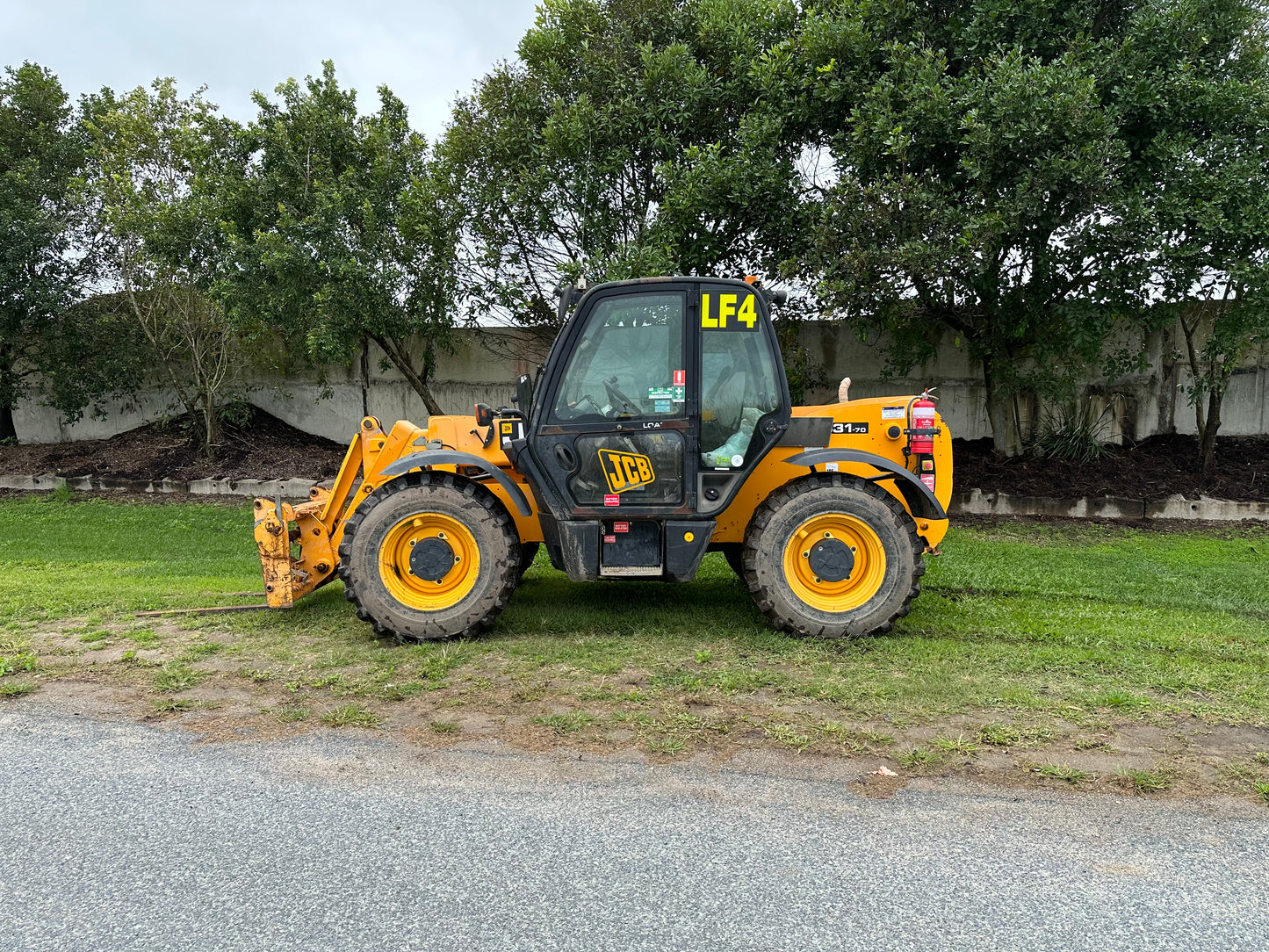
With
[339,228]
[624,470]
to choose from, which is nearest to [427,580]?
[624,470]

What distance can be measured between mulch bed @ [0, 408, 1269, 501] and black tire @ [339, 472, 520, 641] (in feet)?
24.9

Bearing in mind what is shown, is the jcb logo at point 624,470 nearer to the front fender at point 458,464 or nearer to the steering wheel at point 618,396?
the steering wheel at point 618,396

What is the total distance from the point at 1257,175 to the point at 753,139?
16.6 feet

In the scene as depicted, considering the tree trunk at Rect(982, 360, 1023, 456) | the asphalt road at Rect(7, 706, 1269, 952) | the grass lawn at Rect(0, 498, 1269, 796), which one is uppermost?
the tree trunk at Rect(982, 360, 1023, 456)

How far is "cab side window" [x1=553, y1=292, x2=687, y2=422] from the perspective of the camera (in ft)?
17.9

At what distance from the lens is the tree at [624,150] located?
9.51 meters

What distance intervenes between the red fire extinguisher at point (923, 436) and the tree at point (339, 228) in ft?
23.3

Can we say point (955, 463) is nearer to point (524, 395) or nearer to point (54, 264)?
point (524, 395)

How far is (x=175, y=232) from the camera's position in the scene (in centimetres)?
1164

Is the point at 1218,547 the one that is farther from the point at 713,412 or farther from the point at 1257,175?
the point at 713,412

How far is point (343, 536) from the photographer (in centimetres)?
577

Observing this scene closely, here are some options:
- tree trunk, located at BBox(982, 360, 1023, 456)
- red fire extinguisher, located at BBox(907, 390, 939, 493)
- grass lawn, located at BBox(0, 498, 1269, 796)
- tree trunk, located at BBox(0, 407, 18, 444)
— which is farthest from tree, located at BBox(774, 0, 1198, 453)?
tree trunk, located at BBox(0, 407, 18, 444)

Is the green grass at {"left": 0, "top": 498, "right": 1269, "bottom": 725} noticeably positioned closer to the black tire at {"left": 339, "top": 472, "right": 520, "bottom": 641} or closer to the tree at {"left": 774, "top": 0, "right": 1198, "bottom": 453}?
the black tire at {"left": 339, "top": 472, "right": 520, "bottom": 641}

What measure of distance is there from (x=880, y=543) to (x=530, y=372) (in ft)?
30.7
